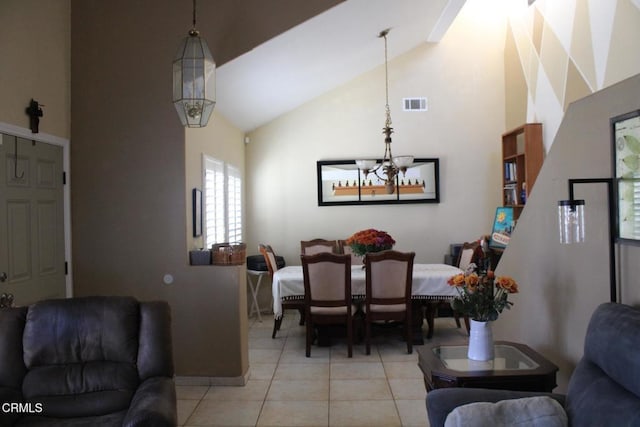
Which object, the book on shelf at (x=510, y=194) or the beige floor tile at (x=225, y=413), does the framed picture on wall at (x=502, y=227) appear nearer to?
the book on shelf at (x=510, y=194)

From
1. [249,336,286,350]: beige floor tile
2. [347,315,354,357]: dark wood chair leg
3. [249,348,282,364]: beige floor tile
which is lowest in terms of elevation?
[249,348,282,364]: beige floor tile

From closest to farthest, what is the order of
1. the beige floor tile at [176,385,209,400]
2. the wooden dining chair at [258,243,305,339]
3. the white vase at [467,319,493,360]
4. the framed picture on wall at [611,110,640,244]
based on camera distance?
the framed picture on wall at [611,110,640,244] < the white vase at [467,319,493,360] < the beige floor tile at [176,385,209,400] < the wooden dining chair at [258,243,305,339]

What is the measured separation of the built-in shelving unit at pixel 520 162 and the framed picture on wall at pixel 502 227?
82 millimetres

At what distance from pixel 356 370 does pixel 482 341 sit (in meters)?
2.00

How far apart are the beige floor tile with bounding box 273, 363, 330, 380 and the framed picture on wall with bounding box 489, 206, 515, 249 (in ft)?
9.38

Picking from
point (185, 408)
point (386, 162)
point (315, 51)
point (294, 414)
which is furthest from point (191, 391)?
point (386, 162)

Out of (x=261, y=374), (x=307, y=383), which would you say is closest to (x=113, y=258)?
(x=261, y=374)

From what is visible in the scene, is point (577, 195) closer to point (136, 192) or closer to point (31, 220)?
point (136, 192)

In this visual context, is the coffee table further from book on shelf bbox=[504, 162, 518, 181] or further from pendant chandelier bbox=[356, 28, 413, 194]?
book on shelf bbox=[504, 162, 518, 181]

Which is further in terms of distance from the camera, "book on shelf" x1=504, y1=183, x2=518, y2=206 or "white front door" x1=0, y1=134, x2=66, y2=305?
"book on shelf" x1=504, y1=183, x2=518, y2=206

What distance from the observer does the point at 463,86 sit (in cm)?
677

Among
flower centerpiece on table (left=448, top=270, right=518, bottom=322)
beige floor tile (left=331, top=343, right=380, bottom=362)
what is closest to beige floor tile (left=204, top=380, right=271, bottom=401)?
beige floor tile (left=331, top=343, right=380, bottom=362)

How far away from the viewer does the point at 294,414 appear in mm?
3547

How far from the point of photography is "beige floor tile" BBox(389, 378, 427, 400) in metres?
3.81
